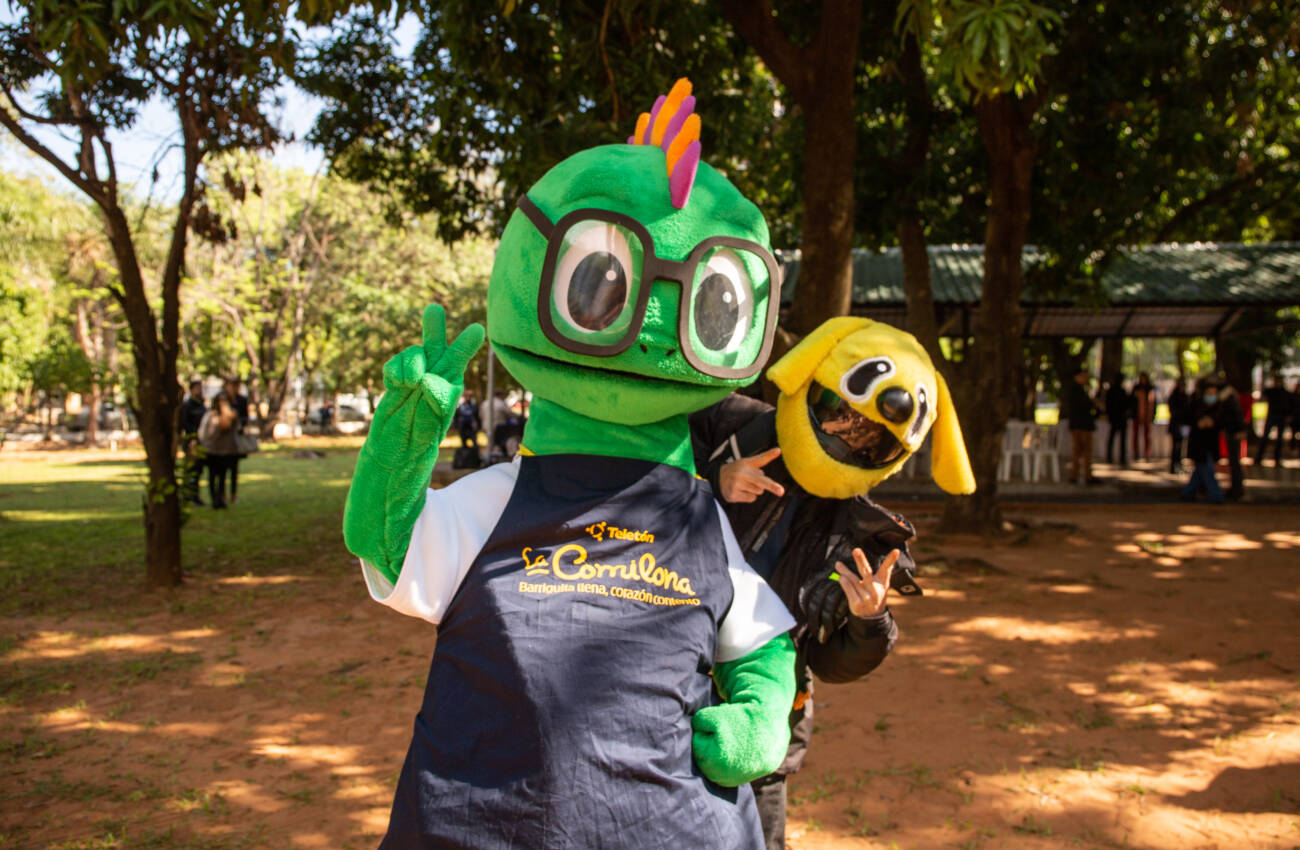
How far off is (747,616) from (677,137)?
982 millimetres

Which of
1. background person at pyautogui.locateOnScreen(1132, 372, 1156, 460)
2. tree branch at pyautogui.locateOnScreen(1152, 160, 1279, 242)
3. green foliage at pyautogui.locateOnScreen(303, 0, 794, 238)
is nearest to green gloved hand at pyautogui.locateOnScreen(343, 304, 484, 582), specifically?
green foliage at pyautogui.locateOnScreen(303, 0, 794, 238)

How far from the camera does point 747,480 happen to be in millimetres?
2002

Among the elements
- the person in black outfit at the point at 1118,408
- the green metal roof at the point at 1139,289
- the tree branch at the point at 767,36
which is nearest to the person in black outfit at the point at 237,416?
the green metal roof at the point at 1139,289

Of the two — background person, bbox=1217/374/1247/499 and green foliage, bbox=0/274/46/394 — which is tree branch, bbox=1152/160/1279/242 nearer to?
background person, bbox=1217/374/1247/499

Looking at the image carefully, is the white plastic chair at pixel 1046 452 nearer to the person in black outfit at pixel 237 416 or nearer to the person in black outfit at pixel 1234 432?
the person in black outfit at pixel 1234 432

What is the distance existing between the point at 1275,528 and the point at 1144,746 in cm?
770

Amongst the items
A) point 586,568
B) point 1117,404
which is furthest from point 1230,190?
point 586,568

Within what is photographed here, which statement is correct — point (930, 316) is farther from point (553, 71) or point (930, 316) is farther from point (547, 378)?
point (547, 378)

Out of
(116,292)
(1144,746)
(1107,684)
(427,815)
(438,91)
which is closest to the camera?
(427,815)

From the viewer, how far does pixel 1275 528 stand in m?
10.7

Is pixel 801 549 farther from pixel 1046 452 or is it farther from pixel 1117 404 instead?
pixel 1117 404

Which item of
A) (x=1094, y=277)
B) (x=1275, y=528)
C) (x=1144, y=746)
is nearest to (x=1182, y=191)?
(x=1094, y=277)

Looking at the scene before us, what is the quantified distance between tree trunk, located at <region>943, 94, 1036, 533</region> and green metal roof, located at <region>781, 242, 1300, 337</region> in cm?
469

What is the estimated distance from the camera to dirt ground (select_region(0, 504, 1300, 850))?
12.7ft
